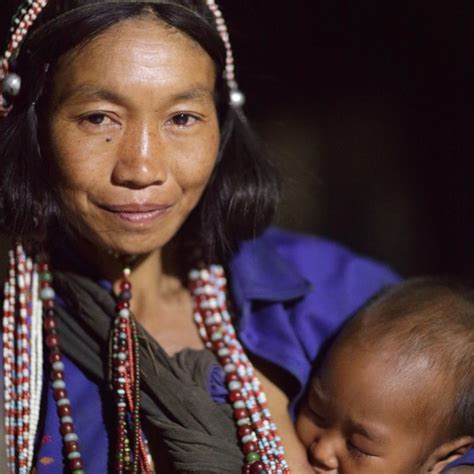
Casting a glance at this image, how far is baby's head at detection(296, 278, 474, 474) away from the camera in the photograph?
1835 mm

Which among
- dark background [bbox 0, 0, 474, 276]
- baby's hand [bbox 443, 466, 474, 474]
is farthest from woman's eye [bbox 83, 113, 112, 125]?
baby's hand [bbox 443, 466, 474, 474]

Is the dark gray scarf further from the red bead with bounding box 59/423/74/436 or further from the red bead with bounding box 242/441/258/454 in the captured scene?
the red bead with bounding box 59/423/74/436

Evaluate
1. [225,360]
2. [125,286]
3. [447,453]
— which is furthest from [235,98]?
[447,453]

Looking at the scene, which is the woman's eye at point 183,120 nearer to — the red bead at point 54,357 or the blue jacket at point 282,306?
the blue jacket at point 282,306

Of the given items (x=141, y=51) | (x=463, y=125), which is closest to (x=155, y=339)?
(x=141, y=51)

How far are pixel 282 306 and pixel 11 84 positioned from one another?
94cm

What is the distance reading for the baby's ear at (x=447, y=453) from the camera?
1865mm

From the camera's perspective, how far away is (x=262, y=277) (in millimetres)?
2295

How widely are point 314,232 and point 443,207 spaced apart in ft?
1.96

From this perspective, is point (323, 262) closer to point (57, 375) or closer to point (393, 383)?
point (393, 383)

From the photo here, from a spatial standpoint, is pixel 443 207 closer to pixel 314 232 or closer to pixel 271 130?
pixel 314 232

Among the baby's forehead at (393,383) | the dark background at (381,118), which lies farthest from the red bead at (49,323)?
the dark background at (381,118)

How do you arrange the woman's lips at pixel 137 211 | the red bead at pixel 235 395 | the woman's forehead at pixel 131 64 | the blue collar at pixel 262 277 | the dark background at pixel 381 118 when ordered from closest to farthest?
the woman's forehead at pixel 131 64 → the woman's lips at pixel 137 211 → the red bead at pixel 235 395 → the blue collar at pixel 262 277 → the dark background at pixel 381 118

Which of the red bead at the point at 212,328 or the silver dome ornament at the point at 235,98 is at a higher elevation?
the silver dome ornament at the point at 235,98
